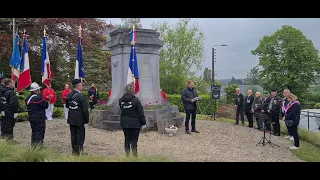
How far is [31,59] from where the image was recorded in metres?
20.4

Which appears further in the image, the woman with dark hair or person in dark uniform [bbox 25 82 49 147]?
the woman with dark hair

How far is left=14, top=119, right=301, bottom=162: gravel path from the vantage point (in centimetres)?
839

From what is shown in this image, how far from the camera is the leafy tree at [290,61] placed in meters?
33.5

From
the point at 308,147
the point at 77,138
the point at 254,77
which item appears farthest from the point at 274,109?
the point at 254,77

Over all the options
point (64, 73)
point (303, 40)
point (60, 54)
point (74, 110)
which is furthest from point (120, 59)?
point (303, 40)

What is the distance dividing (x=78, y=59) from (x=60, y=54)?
11808 mm

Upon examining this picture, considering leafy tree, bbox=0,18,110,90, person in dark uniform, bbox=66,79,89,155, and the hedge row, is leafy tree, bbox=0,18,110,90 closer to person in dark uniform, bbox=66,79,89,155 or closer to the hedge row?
the hedge row

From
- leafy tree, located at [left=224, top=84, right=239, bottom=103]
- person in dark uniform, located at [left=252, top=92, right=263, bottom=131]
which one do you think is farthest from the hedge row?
leafy tree, located at [left=224, top=84, right=239, bottom=103]

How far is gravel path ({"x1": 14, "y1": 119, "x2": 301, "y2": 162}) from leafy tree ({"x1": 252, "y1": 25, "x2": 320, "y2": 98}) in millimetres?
23398

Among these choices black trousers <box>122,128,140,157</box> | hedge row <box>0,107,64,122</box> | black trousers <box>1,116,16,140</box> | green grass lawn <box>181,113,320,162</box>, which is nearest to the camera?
black trousers <box>122,128,140,157</box>

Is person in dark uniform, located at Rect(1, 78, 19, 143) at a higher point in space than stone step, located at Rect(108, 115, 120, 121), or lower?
higher

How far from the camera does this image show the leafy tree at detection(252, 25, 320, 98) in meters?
33.5

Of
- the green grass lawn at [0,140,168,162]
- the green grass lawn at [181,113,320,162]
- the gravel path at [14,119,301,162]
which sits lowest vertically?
the green grass lawn at [181,113,320,162]

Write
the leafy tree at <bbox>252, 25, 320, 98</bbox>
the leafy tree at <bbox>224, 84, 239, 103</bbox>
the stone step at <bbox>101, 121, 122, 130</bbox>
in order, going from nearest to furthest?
the stone step at <bbox>101, 121, 122, 130</bbox>
the leafy tree at <bbox>224, 84, 239, 103</bbox>
the leafy tree at <bbox>252, 25, 320, 98</bbox>
